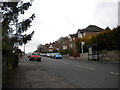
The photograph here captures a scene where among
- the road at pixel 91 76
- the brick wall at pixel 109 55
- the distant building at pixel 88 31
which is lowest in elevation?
the road at pixel 91 76

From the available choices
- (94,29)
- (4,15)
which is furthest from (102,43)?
(94,29)

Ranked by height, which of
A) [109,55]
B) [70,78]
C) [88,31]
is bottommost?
[70,78]

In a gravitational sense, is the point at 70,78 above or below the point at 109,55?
below

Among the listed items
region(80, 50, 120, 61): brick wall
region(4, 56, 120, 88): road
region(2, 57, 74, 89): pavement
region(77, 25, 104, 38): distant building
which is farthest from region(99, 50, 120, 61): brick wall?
region(77, 25, 104, 38): distant building

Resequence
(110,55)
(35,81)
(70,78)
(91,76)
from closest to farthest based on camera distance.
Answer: (35,81)
(70,78)
(91,76)
(110,55)

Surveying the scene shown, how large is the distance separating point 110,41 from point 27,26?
16.2 m

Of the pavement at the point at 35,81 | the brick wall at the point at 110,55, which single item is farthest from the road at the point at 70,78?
the brick wall at the point at 110,55

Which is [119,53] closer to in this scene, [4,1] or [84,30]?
[4,1]

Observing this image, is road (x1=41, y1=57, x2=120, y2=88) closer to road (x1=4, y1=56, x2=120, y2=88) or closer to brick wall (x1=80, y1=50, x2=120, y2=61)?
road (x1=4, y1=56, x2=120, y2=88)

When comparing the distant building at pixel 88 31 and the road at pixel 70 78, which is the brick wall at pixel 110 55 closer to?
the road at pixel 70 78

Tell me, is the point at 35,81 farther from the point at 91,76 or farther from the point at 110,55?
the point at 110,55

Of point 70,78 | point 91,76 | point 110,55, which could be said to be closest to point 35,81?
point 70,78

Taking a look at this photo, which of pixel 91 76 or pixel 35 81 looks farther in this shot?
pixel 91 76

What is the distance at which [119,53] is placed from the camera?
27.3 m
